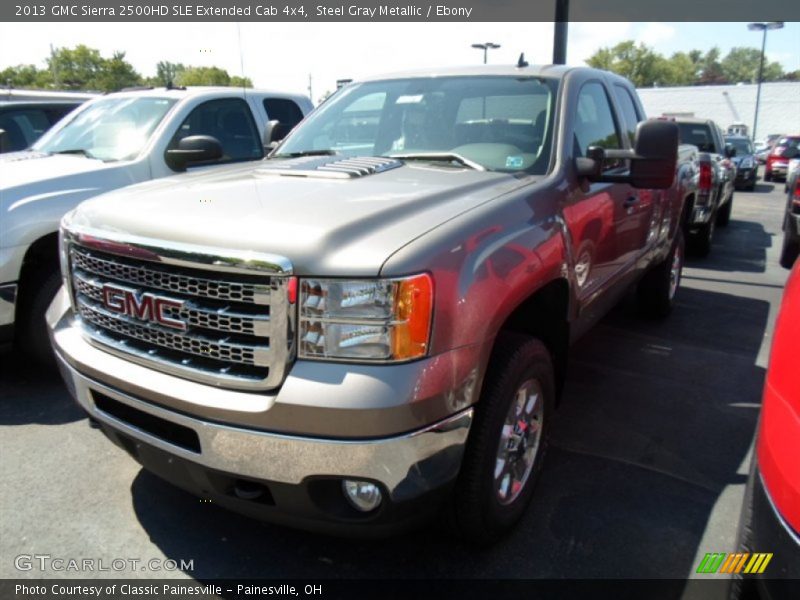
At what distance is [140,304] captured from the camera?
2.32 meters

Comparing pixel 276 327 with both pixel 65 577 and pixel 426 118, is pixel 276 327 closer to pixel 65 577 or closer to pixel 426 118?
pixel 65 577

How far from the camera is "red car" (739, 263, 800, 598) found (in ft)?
4.85

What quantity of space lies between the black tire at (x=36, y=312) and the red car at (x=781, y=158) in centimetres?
2332

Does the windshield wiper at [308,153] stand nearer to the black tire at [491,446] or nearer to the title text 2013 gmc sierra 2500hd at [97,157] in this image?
the title text 2013 gmc sierra 2500hd at [97,157]

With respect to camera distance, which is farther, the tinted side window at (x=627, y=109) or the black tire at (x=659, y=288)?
the black tire at (x=659, y=288)

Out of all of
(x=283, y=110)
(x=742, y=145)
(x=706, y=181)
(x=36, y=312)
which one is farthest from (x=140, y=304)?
(x=742, y=145)

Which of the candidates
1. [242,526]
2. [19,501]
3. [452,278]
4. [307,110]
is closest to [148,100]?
[307,110]

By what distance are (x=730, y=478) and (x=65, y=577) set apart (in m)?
3.02

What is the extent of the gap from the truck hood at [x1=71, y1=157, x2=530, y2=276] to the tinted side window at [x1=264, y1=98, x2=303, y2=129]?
11.6 feet

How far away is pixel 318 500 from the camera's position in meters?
2.10

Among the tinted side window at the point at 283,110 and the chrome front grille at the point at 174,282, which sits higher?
the tinted side window at the point at 283,110

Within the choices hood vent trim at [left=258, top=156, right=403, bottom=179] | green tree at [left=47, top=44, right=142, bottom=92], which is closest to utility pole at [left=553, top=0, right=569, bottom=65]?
hood vent trim at [left=258, top=156, right=403, bottom=179]

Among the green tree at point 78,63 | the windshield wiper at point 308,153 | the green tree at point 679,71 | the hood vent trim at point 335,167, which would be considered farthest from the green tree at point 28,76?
the green tree at point 679,71

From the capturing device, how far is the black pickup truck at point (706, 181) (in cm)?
821
